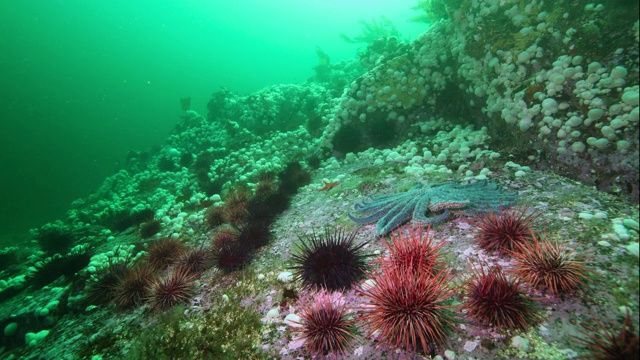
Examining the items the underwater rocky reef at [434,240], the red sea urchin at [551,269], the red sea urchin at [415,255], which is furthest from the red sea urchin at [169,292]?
the red sea urchin at [551,269]

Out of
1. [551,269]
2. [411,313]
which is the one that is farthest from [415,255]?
[551,269]

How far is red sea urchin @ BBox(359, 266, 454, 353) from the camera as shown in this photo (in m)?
2.50

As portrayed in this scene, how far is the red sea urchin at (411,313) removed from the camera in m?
2.50

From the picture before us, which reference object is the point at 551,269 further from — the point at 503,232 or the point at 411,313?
the point at 411,313

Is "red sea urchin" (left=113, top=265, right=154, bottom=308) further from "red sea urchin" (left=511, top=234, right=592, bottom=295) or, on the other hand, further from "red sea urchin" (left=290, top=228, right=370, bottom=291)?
"red sea urchin" (left=511, top=234, right=592, bottom=295)

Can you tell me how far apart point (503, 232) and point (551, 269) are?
0.76m

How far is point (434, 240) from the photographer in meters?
4.07

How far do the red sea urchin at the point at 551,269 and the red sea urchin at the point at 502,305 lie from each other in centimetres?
22

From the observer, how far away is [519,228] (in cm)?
325

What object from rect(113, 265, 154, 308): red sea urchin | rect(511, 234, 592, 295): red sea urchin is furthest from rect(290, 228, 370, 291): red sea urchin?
rect(113, 265, 154, 308): red sea urchin

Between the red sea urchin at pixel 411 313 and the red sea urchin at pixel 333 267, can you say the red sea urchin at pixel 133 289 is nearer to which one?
the red sea urchin at pixel 333 267

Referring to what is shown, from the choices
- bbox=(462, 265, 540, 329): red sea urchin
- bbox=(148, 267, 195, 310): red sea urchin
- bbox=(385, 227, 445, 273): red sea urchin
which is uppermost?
bbox=(148, 267, 195, 310): red sea urchin

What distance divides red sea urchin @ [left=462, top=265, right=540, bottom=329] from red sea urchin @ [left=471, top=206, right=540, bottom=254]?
76 centimetres

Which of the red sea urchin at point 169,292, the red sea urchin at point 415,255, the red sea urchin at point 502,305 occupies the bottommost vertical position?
the red sea urchin at point 502,305
